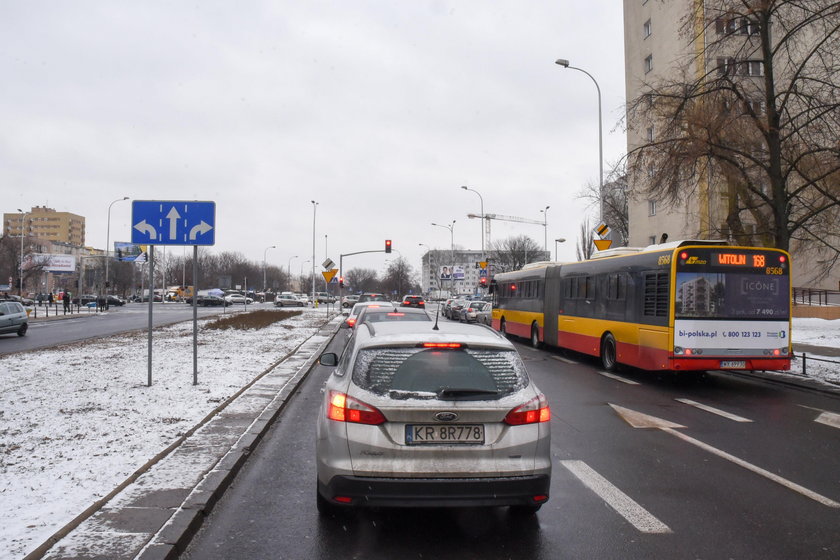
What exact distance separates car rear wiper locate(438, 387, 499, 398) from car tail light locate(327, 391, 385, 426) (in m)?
0.43

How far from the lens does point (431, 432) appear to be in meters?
4.28

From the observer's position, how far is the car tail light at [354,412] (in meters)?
4.27

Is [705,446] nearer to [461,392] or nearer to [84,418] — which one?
[461,392]

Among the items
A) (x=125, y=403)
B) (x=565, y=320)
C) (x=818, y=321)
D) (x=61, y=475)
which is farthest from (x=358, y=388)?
(x=818, y=321)

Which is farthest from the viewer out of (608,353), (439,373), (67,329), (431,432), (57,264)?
(57,264)

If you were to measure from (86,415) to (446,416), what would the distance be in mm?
5898

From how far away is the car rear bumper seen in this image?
→ 4.18 m

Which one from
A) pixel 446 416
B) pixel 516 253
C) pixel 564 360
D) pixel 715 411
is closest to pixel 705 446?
pixel 715 411

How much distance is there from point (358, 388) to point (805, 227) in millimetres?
17026

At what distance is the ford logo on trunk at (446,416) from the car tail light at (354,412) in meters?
0.36

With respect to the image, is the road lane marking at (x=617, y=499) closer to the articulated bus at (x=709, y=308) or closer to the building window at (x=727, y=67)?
the articulated bus at (x=709, y=308)

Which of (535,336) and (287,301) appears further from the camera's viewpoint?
(287,301)

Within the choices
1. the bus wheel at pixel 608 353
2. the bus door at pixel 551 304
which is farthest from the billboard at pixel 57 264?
the bus wheel at pixel 608 353

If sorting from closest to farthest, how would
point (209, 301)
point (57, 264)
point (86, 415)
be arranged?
point (86, 415) → point (209, 301) → point (57, 264)
